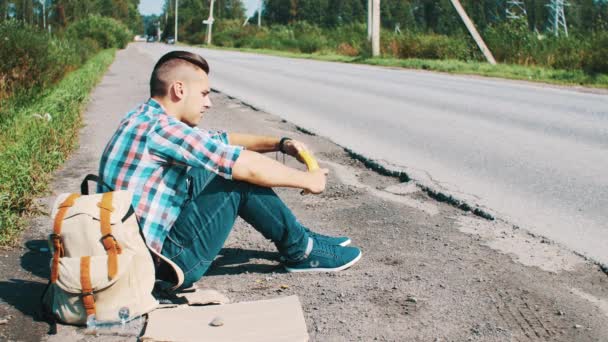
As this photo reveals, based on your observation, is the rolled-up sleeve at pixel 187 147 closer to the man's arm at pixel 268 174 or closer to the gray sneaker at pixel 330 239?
the man's arm at pixel 268 174

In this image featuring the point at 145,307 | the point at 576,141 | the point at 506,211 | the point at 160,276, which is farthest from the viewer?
the point at 576,141

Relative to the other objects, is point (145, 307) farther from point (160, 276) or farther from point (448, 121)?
point (448, 121)

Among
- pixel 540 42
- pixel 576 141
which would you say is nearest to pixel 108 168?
pixel 576 141

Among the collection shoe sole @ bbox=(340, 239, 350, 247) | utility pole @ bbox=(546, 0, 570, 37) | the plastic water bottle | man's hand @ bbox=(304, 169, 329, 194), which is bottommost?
the plastic water bottle

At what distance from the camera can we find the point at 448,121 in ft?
33.1

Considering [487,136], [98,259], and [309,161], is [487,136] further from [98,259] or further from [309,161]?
[98,259]

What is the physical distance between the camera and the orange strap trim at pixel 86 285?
2.88m

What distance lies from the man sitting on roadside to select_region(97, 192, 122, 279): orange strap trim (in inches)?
9.7

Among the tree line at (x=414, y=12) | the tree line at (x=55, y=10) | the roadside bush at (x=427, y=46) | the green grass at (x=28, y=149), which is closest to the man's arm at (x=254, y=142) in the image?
the green grass at (x=28, y=149)

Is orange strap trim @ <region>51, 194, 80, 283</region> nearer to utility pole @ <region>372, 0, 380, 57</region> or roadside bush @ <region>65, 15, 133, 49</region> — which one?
utility pole @ <region>372, 0, 380, 57</region>

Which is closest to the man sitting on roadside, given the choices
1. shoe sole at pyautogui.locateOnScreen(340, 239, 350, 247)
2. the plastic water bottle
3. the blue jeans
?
the blue jeans

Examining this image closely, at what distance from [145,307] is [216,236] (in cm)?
52

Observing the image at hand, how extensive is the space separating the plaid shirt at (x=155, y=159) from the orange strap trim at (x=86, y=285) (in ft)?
1.19

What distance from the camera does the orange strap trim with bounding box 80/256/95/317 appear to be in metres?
2.88
